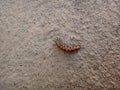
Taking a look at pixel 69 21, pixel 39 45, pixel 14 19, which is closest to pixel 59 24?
pixel 69 21

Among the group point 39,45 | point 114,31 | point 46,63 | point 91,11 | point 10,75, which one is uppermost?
point 91,11

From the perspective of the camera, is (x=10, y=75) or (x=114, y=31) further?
(x=10, y=75)

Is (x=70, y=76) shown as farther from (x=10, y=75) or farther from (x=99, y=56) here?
(x=10, y=75)

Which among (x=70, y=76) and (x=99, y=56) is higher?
(x=99, y=56)

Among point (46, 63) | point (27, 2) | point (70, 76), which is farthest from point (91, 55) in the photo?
point (27, 2)

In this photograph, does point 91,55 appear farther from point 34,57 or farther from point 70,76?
point 34,57

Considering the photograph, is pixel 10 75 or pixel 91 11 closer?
pixel 91 11
